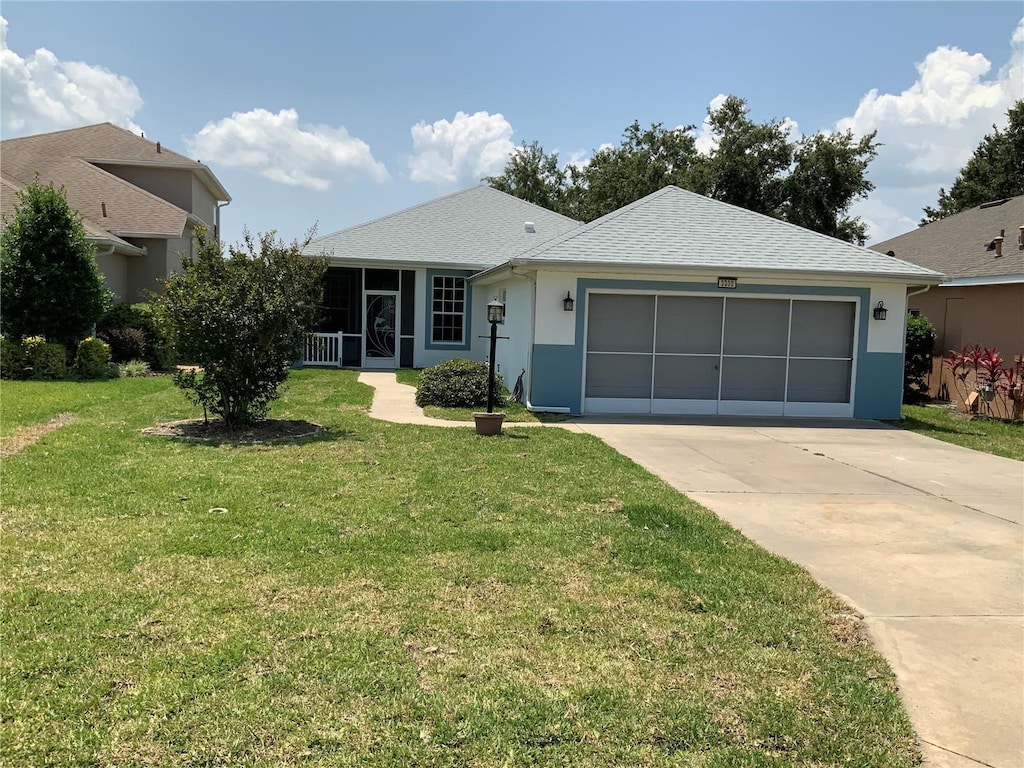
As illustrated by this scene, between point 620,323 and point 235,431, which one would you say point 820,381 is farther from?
point 235,431

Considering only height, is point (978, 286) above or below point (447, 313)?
above

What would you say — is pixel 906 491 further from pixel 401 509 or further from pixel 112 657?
pixel 112 657

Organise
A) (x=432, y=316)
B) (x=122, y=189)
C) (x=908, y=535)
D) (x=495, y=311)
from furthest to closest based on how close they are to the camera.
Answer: (x=122, y=189)
(x=432, y=316)
(x=495, y=311)
(x=908, y=535)

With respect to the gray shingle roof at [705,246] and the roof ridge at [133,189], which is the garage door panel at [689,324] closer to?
the gray shingle roof at [705,246]

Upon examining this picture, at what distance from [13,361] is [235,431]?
7.80 m

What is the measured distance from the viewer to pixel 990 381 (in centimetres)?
1427

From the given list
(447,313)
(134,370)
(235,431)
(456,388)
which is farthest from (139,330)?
(235,431)

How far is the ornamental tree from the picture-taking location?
934 cm

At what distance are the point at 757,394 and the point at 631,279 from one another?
334 cm

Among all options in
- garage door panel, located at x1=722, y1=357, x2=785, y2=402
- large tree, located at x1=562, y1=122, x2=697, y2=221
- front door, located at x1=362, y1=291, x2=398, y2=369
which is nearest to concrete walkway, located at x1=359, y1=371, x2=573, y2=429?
front door, located at x1=362, y1=291, x2=398, y2=369

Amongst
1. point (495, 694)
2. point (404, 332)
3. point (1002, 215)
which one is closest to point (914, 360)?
point (1002, 215)

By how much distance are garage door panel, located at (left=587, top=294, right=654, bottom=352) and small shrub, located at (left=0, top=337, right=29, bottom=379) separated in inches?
439

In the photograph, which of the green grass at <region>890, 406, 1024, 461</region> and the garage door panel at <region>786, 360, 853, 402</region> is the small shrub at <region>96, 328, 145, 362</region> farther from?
the green grass at <region>890, 406, 1024, 461</region>

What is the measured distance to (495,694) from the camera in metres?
3.32
